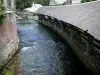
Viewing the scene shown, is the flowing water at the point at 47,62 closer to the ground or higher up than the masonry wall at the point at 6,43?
closer to the ground

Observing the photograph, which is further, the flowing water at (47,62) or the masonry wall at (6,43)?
the flowing water at (47,62)

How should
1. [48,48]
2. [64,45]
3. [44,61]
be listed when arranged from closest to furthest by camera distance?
[44,61] < [48,48] < [64,45]

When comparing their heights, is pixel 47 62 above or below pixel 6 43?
below

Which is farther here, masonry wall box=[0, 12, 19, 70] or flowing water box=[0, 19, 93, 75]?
flowing water box=[0, 19, 93, 75]

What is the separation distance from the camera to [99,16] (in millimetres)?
13945

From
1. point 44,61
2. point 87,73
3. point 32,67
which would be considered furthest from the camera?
point 44,61

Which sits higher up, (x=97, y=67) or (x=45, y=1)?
(x=45, y=1)

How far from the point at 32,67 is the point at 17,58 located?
2352mm

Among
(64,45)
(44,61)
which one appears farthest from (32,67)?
(64,45)

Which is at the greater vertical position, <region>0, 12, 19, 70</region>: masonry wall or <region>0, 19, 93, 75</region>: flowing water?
<region>0, 12, 19, 70</region>: masonry wall

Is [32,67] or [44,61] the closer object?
[32,67]

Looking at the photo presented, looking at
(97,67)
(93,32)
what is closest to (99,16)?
(93,32)

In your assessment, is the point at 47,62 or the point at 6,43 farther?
the point at 47,62

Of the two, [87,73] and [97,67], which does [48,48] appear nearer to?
[87,73]
